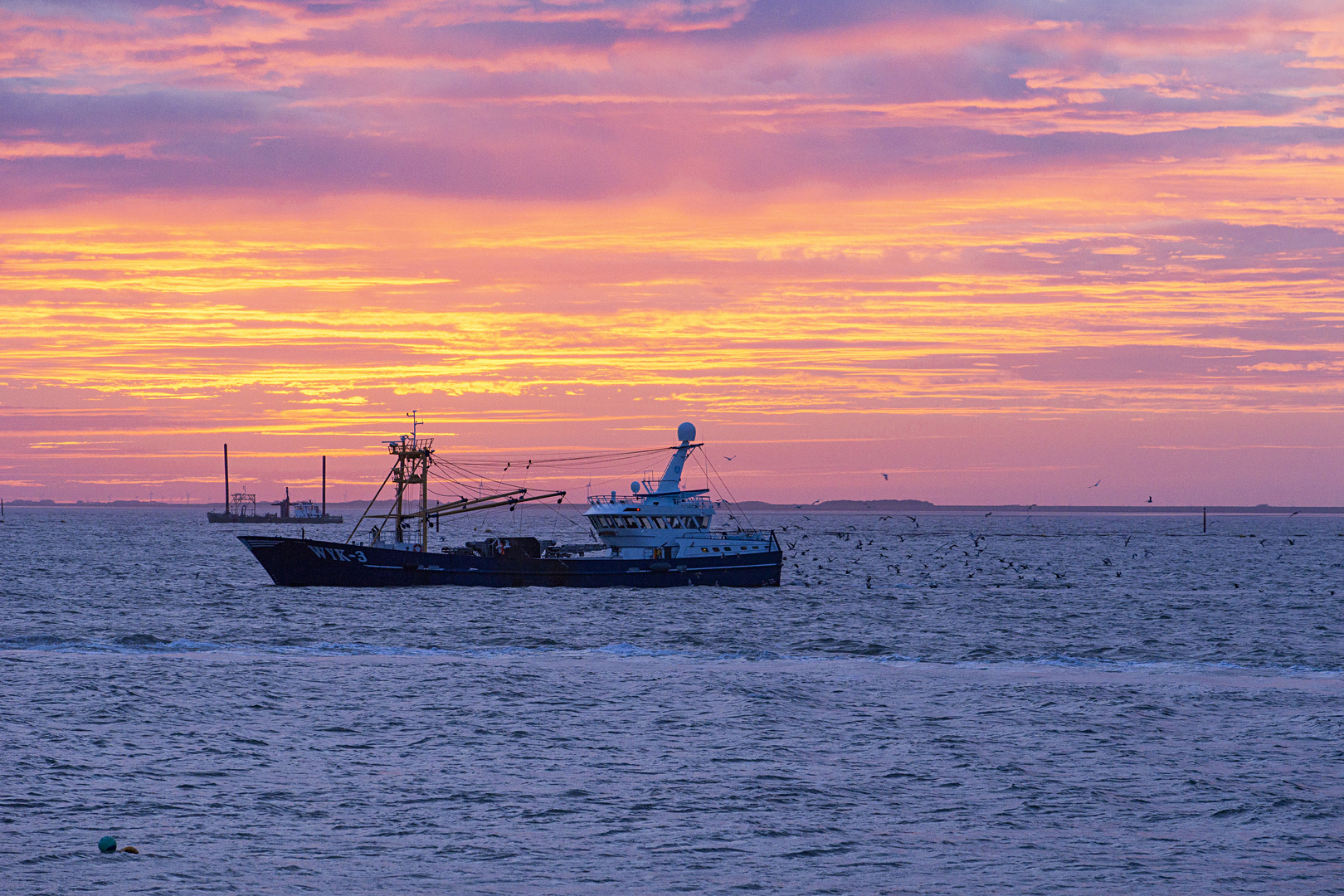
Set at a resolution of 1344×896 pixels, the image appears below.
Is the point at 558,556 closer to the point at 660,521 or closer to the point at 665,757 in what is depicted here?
the point at 660,521

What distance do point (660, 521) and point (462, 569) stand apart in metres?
11.1

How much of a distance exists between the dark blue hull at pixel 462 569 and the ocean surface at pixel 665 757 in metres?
14.9

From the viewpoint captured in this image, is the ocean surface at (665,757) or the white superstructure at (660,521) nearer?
the ocean surface at (665,757)

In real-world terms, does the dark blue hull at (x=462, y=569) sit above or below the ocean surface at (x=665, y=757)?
above

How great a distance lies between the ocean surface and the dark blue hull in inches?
585

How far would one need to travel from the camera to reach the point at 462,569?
6975 cm

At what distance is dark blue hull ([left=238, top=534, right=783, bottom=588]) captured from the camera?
2719 inches

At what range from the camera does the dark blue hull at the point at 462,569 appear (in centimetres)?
6906

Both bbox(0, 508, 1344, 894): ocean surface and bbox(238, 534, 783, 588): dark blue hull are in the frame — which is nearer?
bbox(0, 508, 1344, 894): ocean surface

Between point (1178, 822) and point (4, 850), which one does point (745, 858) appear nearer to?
point (1178, 822)

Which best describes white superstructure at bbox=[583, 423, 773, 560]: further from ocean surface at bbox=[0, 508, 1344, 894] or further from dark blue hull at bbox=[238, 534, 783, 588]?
ocean surface at bbox=[0, 508, 1344, 894]

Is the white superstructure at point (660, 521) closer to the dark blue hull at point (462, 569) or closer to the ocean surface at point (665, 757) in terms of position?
the dark blue hull at point (462, 569)

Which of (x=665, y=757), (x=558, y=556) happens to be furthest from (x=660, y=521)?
(x=665, y=757)

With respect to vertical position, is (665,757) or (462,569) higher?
(462,569)
